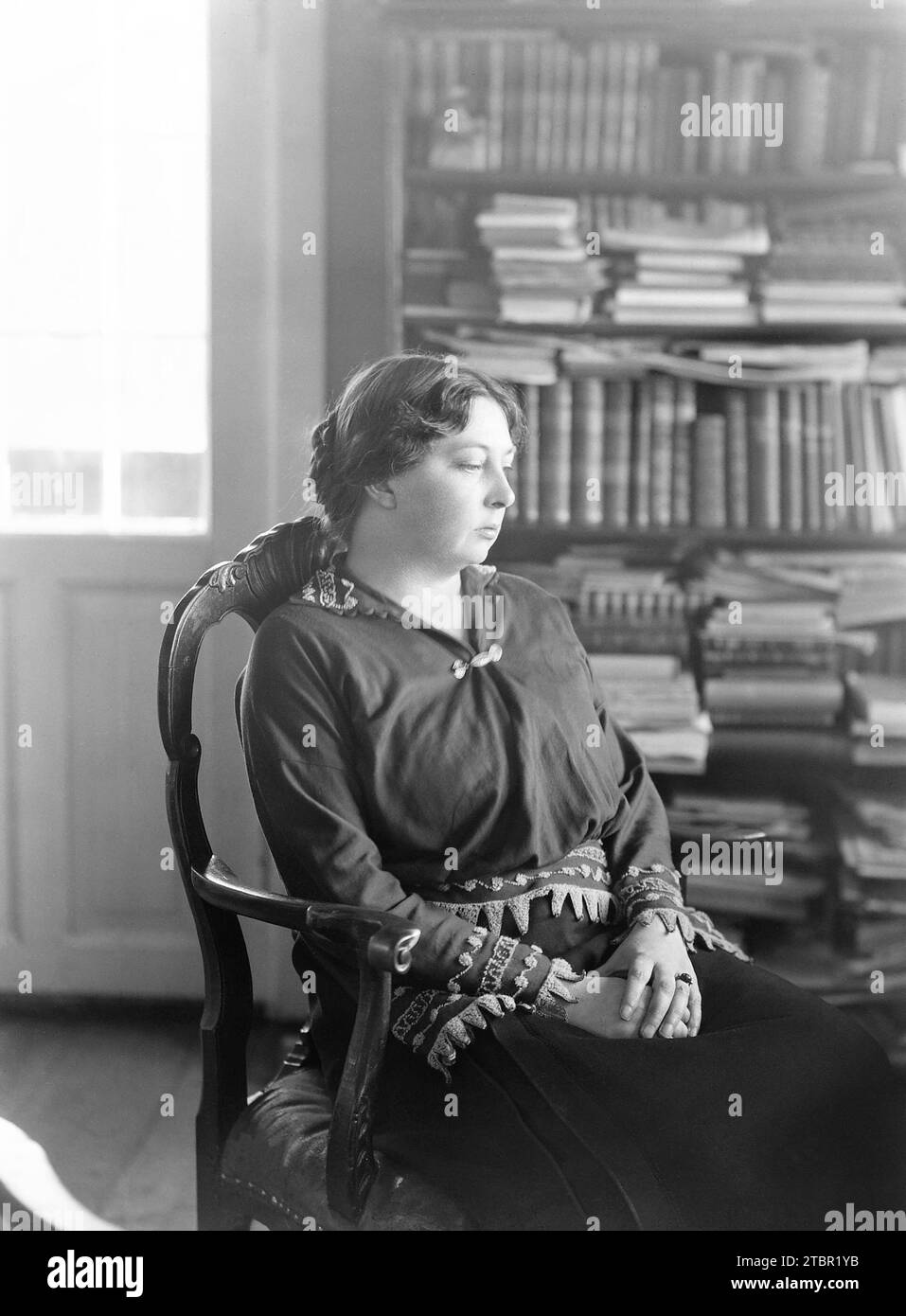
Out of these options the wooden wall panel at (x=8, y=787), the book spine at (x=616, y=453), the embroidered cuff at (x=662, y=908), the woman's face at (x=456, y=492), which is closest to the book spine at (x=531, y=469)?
the book spine at (x=616, y=453)

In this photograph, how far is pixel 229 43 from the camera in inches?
75.1

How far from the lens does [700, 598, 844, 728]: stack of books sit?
6.29 ft

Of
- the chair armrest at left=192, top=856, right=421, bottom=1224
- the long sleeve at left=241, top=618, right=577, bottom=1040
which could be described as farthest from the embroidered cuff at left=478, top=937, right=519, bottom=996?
the chair armrest at left=192, top=856, right=421, bottom=1224

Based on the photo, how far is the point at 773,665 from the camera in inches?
76.2

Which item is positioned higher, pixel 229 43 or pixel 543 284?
pixel 229 43

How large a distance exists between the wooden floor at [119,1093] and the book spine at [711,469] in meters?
0.87

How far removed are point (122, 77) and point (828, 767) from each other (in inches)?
64.1

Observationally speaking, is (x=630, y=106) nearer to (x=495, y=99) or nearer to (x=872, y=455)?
(x=495, y=99)

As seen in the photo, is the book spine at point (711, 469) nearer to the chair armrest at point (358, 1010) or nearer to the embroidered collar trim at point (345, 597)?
the embroidered collar trim at point (345, 597)

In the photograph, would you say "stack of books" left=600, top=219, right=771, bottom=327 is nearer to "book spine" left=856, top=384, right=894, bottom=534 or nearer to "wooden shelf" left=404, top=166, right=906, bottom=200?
"wooden shelf" left=404, top=166, right=906, bottom=200

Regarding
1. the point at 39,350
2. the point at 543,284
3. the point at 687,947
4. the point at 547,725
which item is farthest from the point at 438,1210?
the point at 39,350

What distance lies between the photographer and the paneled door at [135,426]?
190 centimetres

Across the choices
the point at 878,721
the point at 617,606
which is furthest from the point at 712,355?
the point at 878,721
